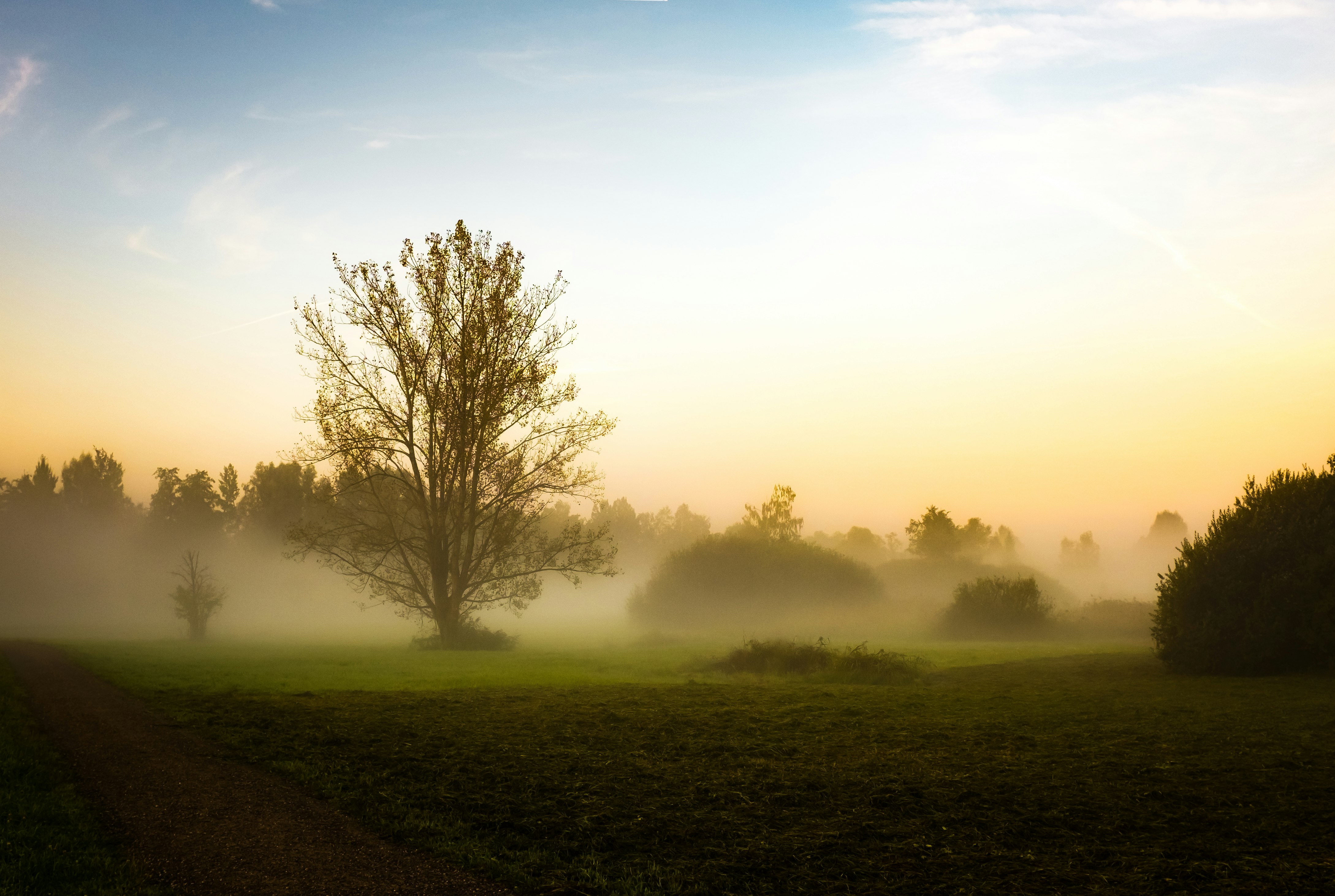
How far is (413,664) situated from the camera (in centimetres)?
2483

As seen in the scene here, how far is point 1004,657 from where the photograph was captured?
2727 centimetres

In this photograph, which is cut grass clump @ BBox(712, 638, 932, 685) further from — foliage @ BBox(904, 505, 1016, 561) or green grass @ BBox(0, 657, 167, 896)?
foliage @ BBox(904, 505, 1016, 561)

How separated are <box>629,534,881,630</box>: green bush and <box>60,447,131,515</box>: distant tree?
8609 centimetres

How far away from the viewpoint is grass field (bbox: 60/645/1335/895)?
20.6ft

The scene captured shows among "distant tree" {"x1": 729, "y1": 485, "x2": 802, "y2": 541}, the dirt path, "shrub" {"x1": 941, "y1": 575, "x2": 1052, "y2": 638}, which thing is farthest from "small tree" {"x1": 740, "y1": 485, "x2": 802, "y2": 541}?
the dirt path

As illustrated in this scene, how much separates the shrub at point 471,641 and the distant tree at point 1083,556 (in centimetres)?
14570

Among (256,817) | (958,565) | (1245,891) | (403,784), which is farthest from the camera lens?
(958,565)

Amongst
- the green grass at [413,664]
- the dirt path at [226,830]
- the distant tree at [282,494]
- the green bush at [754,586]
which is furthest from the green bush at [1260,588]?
the distant tree at [282,494]

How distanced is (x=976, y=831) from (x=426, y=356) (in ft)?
92.4

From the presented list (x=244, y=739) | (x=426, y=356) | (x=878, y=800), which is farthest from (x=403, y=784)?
(x=426, y=356)

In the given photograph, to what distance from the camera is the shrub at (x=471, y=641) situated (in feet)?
108

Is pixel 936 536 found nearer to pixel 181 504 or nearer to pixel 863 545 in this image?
pixel 863 545

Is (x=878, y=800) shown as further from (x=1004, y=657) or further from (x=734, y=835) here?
(x=1004, y=657)

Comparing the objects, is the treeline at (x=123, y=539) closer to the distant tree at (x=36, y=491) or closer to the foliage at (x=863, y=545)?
the distant tree at (x=36, y=491)
